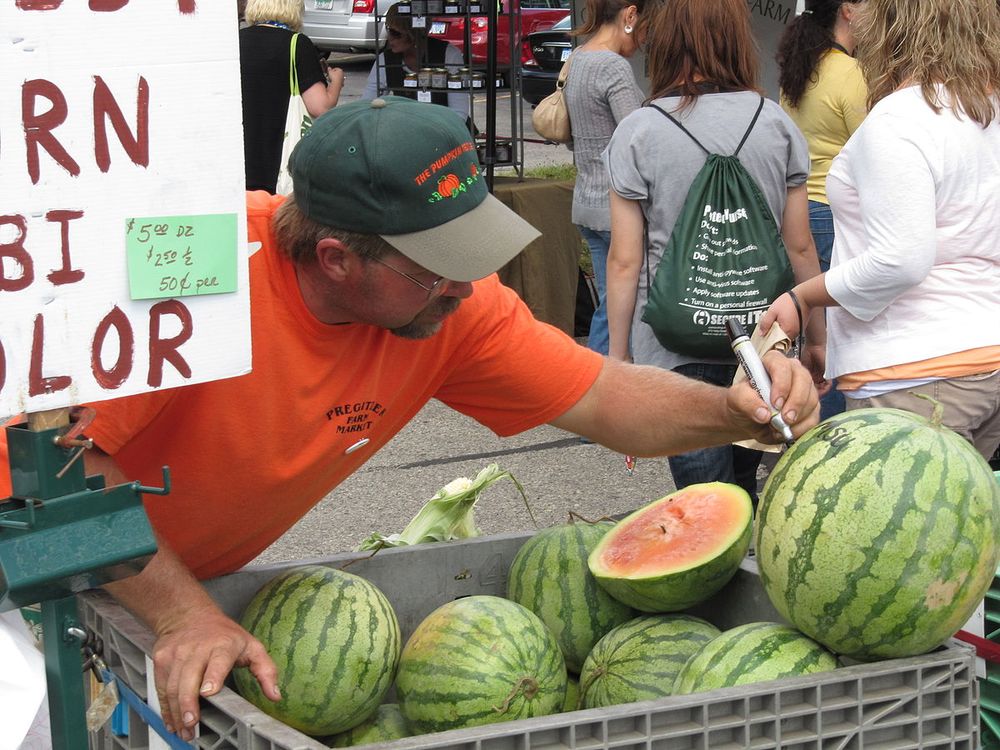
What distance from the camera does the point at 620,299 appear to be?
4.27m

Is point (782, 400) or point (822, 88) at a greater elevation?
point (822, 88)

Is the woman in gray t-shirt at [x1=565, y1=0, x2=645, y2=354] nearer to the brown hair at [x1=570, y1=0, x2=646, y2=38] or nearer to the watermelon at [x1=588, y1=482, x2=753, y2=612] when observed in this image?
the brown hair at [x1=570, y1=0, x2=646, y2=38]

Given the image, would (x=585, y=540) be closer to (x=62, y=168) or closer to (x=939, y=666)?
(x=939, y=666)

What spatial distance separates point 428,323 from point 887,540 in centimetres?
91

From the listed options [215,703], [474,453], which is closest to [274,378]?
[215,703]

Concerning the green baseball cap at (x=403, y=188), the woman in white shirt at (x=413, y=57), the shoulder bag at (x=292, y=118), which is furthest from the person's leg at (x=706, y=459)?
the woman in white shirt at (x=413, y=57)

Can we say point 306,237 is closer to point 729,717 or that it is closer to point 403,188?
point 403,188

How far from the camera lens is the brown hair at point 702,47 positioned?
394 centimetres

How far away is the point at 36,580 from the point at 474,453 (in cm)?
463

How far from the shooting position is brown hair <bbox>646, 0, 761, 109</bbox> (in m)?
3.94

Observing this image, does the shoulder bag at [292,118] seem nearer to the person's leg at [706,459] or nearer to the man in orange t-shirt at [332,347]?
the person's leg at [706,459]

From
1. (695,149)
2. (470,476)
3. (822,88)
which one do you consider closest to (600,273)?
(470,476)

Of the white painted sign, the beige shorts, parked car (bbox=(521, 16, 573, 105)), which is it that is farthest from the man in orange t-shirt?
parked car (bbox=(521, 16, 573, 105))

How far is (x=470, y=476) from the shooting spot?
19.3ft
